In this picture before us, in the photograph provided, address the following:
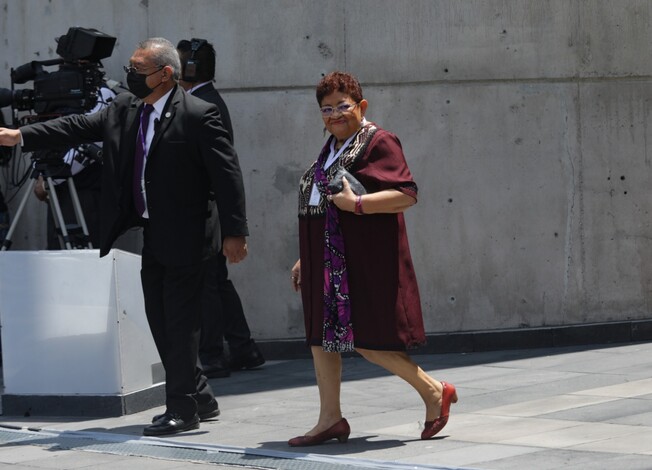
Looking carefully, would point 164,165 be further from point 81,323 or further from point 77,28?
point 77,28

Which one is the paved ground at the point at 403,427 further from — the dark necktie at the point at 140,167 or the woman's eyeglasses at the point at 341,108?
the woman's eyeglasses at the point at 341,108

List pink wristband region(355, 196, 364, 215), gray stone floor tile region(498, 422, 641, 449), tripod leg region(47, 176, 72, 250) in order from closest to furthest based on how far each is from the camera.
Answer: gray stone floor tile region(498, 422, 641, 449)
pink wristband region(355, 196, 364, 215)
tripod leg region(47, 176, 72, 250)

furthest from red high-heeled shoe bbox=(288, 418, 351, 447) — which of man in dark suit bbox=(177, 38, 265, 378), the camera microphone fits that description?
the camera microphone

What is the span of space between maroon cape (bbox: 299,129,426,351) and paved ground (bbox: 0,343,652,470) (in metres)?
0.53

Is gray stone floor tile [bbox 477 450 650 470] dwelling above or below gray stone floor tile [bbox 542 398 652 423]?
above

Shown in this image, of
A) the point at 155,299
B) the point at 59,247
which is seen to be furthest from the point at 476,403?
the point at 59,247

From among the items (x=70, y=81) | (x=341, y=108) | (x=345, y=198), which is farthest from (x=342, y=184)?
(x=70, y=81)

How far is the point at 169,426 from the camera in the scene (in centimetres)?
692

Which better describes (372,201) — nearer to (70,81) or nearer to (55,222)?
(70,81)

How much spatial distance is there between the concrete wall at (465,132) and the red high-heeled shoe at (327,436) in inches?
128

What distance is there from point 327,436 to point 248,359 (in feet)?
9.34

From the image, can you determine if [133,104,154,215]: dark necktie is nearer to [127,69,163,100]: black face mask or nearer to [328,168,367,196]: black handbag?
[127,69,163,100]: black face mask

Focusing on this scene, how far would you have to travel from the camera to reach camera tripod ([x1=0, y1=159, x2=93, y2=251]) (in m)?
9.16

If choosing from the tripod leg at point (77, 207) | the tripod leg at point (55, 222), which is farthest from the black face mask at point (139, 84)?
the tripod leg at point (77, 207)
